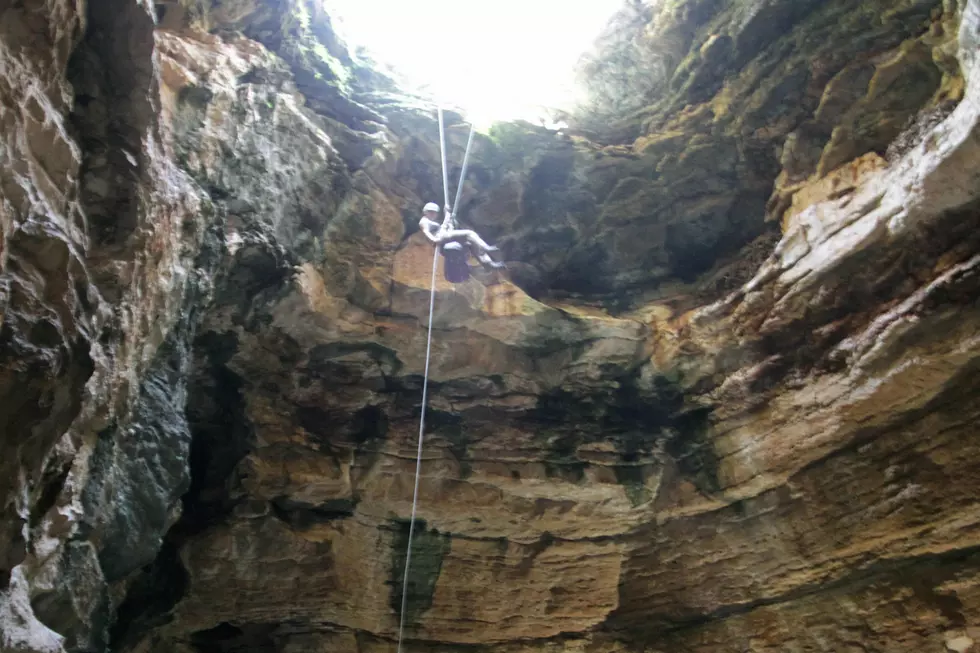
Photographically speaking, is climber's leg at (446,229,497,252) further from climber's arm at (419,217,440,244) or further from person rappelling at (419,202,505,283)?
climber's arm at (419,217,440,244)

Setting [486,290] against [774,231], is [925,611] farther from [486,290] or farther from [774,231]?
[486,290]

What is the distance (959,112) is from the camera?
4051 mm

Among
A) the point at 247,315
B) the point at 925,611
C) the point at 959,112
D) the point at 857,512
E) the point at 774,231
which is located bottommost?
the point at 925,611

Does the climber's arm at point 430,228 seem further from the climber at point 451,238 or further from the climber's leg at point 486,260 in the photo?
the climber's leg at point 486,260

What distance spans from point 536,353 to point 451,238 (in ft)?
4.59

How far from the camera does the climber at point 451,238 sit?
582 cm

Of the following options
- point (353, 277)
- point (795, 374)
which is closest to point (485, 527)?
point (353, 277)

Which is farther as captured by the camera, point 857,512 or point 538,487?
point 538,487

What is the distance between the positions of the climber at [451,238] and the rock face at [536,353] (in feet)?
0.81

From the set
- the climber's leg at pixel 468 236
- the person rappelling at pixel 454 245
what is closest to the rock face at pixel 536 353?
the person rappelling at pixel 454 245

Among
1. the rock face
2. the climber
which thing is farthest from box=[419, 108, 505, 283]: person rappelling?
the rock face

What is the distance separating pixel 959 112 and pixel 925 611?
343 centimetres

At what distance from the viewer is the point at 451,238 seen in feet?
19.2

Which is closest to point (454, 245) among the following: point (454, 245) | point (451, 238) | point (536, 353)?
point (454, 245)
